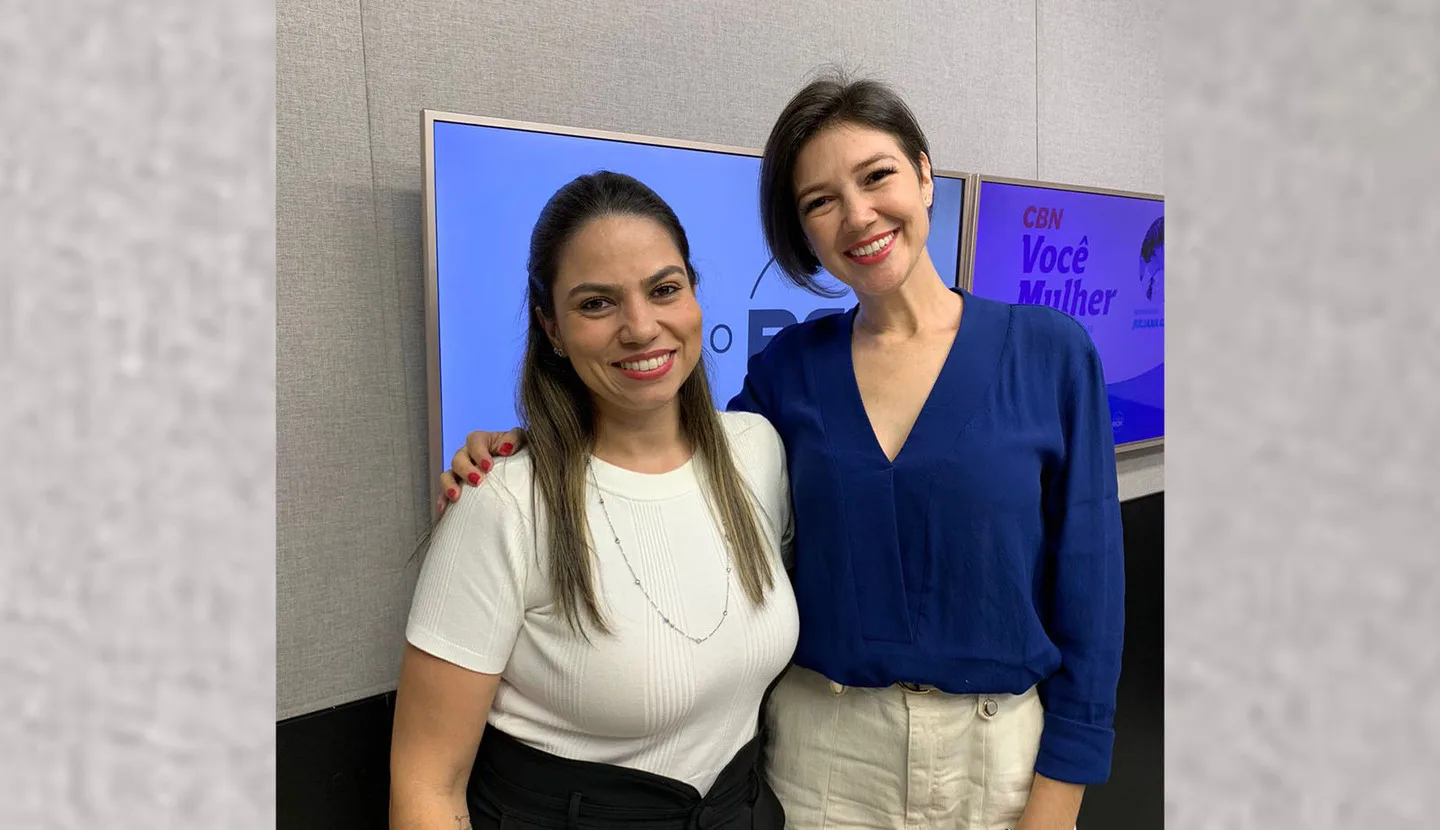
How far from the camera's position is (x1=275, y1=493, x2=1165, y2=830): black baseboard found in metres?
1.67

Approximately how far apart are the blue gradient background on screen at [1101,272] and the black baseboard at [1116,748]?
40 centimetres

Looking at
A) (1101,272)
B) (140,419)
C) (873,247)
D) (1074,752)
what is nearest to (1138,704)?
(1101,272)

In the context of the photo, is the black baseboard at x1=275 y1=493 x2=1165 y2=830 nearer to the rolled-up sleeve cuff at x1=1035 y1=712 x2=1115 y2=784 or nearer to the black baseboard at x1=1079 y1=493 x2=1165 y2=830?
the black baseboard at x1=1079 y1=493 x2=1165 y2=830

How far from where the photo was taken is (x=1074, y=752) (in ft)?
4.09

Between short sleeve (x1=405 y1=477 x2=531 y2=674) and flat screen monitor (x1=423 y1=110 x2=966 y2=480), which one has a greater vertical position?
flat screen monitor (x1=423 y1=110 x2=966 y2=480)

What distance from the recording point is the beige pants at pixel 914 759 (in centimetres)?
122

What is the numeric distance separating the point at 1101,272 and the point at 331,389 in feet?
7.78

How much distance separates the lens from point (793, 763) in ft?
4.31

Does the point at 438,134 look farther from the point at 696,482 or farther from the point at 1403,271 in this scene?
the point at 1403,271

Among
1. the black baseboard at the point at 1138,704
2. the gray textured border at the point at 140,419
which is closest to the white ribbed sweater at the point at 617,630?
the gray textured border at the point at 140,419

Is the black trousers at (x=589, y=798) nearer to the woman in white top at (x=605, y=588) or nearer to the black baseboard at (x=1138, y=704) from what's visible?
the woman in white top at (x=605, y=588)

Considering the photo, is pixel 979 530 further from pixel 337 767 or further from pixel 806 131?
pixel 337 767

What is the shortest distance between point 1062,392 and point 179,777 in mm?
1292

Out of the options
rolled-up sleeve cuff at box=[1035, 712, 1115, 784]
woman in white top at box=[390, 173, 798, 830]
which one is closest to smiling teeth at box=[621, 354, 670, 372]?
woman in white top at box=[390, 173, 798, 830]
